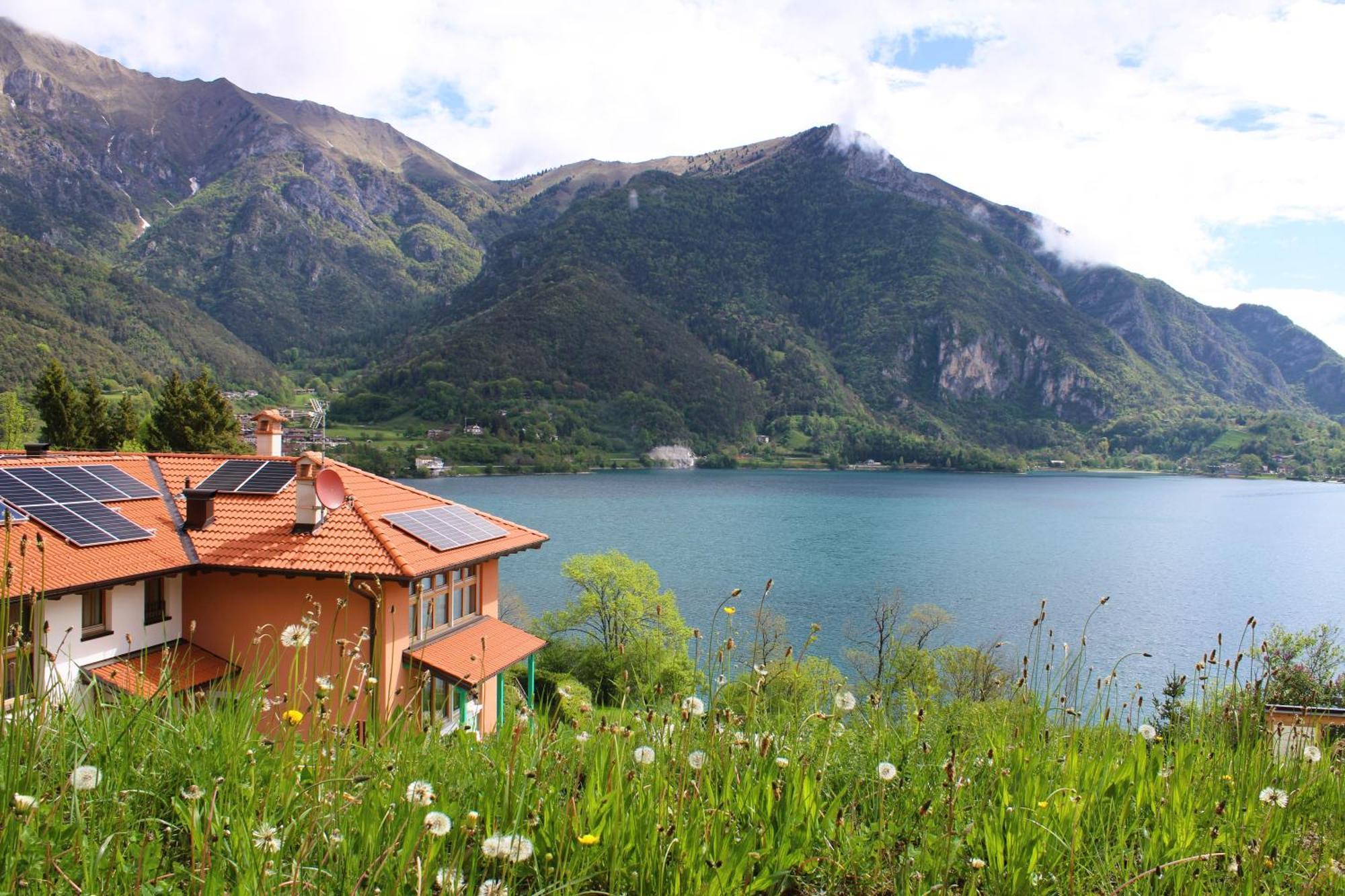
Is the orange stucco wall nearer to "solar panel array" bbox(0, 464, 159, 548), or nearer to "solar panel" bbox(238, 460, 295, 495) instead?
"solar panel array" bbox(0, 464, 159, 548)

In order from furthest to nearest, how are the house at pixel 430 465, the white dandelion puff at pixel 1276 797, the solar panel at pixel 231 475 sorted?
the house at pixel 430 465 < the solar panel at pixel 231 475 < the white dandelion puff at pixel 1276 797

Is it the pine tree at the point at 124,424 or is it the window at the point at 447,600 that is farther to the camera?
the pine tree at the point at 124,424

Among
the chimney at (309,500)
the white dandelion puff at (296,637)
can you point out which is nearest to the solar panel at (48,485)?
the chimney at (309,500)

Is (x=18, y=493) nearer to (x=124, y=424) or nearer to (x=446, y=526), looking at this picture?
(x=446, y=526)

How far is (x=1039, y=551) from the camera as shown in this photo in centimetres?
7119

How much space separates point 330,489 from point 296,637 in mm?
13939

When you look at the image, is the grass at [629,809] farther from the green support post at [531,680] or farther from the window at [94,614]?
the window at [94,614]

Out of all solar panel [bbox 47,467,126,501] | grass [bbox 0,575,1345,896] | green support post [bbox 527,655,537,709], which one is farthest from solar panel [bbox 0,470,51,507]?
grass [bbox 0,575,1345,896]

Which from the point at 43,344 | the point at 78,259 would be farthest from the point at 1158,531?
the point at 78,259

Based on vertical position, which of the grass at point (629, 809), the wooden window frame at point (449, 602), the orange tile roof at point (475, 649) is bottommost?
the orange tile roof at point (475, 649)

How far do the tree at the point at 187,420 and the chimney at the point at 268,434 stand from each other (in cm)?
2623

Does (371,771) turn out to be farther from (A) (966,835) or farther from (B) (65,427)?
(B) (65,427)

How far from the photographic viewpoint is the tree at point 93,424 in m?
41.2

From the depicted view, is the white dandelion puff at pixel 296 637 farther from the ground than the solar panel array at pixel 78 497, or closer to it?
farther from the ground
